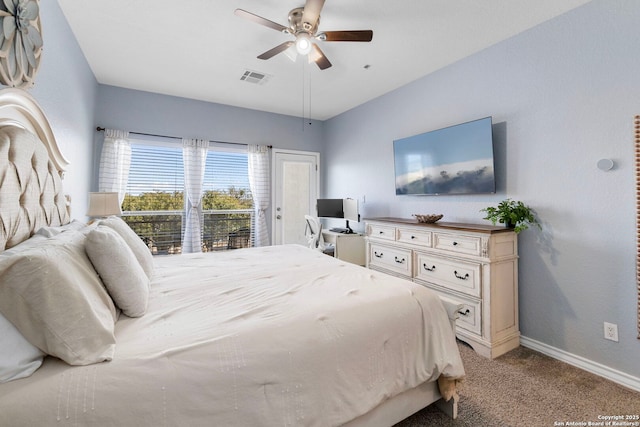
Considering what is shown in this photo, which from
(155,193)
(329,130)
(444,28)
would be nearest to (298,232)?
(329,130)

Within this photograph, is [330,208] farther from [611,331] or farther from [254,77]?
[611,331]

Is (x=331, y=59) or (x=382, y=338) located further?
(x=331, y=59)

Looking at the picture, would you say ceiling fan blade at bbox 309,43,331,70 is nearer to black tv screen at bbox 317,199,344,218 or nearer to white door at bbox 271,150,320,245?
black tv screen at bbox 317,199,344,218

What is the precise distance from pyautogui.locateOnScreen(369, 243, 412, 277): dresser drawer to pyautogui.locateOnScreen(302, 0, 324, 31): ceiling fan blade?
2.30 metres

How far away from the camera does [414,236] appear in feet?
9.81

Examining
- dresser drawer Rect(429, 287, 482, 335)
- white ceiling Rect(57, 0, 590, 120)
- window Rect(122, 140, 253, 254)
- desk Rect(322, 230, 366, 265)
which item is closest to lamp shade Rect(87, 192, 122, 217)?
window Rect(122, 140, 253, 254)

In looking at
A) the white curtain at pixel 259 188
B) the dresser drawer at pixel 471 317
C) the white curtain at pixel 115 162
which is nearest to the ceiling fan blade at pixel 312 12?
the dresser drawer at pixel 471 317

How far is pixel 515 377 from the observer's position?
2043 millimetres

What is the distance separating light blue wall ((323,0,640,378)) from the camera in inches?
79.0

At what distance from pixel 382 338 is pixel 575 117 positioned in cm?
238

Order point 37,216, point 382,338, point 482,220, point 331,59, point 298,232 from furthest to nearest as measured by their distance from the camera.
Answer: point 298,232
point 331,59
point 482,220
point 37,216
point 382,338

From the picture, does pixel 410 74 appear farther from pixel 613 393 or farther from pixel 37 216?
pixel 37 216

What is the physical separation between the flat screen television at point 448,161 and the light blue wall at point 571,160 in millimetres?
137

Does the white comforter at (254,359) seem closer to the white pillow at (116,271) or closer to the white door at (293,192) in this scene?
the white pillow at (116,271)
